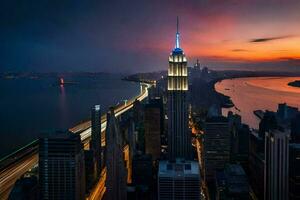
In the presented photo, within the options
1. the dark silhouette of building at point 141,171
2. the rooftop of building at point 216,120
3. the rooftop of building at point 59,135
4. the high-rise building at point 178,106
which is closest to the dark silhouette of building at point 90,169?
the dark silhouette of building at point 141,171

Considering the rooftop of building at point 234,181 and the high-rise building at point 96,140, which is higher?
the high-rise building at point 96,140

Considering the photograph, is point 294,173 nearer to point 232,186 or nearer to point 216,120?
point 232,186

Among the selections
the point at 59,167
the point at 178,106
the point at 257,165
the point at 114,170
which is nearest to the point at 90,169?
the point at 114,170

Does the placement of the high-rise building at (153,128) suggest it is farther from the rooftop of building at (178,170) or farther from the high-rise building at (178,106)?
the rooftop of building at (178,170)

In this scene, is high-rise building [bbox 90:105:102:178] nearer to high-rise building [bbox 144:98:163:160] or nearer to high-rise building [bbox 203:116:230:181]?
high-rise building [bbox 144:98:163:160]

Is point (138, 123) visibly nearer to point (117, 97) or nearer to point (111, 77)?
point (117, 97)

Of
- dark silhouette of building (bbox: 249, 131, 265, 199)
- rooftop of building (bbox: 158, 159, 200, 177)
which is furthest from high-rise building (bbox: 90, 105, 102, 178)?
dark silhouette of building (bbox: 249, 131, 265, 199)
